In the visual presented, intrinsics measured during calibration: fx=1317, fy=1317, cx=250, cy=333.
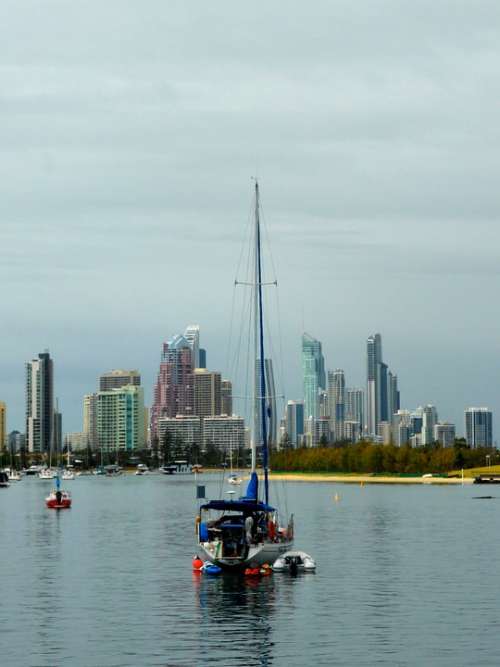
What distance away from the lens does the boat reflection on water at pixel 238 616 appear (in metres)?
60.8

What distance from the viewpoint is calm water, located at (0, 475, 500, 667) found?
198ft

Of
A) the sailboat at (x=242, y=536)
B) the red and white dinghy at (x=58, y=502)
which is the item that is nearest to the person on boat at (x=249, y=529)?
the sailboat at (x=242, y=536)

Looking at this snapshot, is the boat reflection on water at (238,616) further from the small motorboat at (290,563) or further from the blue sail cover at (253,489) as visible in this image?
the blue sail cover at (253,489)

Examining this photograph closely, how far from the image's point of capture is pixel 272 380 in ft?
343

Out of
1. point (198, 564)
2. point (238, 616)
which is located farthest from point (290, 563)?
point (238, 616)

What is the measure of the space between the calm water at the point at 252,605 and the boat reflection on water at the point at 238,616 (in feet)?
0.33

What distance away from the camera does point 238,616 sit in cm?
7156

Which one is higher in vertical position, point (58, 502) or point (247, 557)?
point (247, 557)

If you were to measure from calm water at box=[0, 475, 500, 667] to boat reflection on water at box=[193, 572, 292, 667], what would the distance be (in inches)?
3.9

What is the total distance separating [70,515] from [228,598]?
344ft

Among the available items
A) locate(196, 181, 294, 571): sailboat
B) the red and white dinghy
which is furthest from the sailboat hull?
the red and white dinghy

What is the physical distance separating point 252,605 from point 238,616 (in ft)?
13.2

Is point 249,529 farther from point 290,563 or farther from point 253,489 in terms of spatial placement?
point 253,489

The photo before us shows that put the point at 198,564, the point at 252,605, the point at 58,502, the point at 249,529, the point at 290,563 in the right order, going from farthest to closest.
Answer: the point at 58,502
the point at 198,564
the point at 290,563
the point at 249,529
the point at 252,605
